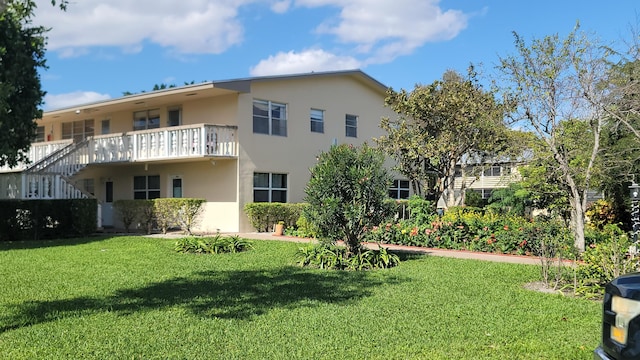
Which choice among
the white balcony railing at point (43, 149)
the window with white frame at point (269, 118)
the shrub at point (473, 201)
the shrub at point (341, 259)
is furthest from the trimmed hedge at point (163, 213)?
the shrub at point (473, 201)

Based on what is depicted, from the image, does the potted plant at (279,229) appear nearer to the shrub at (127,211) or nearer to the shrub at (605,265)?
the shrub at (127,211)

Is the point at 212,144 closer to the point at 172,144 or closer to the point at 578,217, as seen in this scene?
the point at 172,144

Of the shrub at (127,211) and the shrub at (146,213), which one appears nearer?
the shrub at (146,213)

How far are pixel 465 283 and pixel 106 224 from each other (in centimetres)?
1892

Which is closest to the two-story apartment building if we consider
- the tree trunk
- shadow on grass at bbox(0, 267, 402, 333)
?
shadow on grass at bbox(0, 267, 402, 333)

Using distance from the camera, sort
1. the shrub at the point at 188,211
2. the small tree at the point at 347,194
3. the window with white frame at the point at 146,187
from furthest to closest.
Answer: the window with white frame at the point at 146,187 < the shrub at the point at 188,211 < the small tree at the point at 347,194

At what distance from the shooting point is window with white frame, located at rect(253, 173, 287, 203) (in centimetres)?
2120

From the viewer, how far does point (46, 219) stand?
1856 cm

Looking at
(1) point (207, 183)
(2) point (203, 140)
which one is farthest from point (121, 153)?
(2) point (203, 140)

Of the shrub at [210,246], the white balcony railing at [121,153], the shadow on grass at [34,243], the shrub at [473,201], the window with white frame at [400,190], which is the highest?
the white balcony railing at [121,153]

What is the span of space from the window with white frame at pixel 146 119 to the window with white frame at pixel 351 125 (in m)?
8.44

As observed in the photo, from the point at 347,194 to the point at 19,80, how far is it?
1232 cm

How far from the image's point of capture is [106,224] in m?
23.9

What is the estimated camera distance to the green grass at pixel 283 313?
557 cm
